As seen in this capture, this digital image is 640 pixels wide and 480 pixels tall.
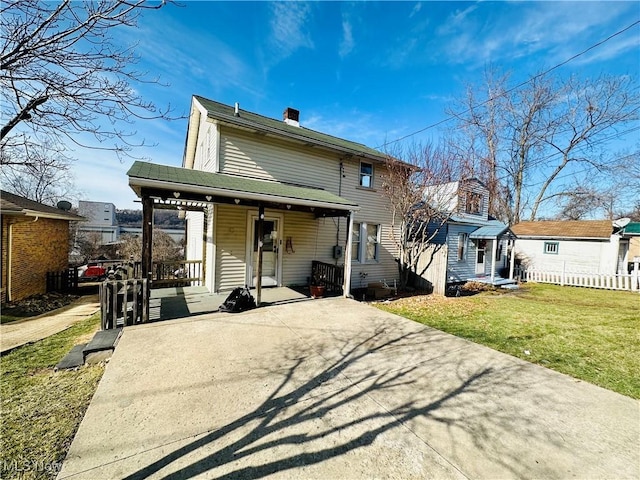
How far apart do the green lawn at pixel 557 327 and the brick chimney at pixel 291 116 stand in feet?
28.5

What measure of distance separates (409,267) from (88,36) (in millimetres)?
10449

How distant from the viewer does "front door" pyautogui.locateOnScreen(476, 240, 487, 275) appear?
46.0 ft

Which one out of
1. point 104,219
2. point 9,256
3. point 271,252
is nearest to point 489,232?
point 271,252

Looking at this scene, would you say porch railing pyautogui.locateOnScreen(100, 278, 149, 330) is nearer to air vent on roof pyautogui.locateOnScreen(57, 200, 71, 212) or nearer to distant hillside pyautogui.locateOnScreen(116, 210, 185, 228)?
air vent on roof pyautogui.locateOnScreen(57, 200, 71, 212)

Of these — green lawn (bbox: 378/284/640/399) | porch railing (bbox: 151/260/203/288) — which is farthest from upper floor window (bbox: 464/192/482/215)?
porch railing (bbox: 151/260/203/288)

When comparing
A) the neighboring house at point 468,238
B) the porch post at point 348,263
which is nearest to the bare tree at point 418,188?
the neighboring house at point 468,238

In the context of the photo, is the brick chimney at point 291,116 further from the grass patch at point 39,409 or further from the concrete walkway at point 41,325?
the grass patch at point 39,409

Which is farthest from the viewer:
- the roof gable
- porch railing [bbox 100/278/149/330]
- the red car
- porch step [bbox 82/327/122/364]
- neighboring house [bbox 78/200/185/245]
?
neighboring house [bbox 78/200/185/245]

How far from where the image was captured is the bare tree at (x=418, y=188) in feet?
32.3

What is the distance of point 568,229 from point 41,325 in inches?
1008

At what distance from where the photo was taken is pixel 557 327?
6520 mm

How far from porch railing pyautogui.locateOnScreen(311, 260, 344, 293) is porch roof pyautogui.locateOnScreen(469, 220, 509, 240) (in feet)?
27.5

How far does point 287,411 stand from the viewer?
285cm

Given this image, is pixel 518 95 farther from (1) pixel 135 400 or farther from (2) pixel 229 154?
(1) pixel 135 400
